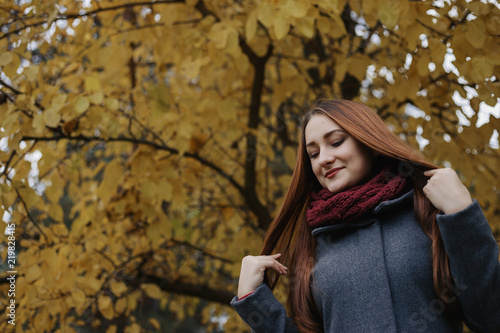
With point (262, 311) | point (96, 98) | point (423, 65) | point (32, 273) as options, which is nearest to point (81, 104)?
point (96, 98)

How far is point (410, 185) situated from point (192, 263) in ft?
8.01

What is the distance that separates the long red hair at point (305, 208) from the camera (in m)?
1.22

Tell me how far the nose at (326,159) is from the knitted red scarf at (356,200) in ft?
0.27

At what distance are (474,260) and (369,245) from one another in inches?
9.8

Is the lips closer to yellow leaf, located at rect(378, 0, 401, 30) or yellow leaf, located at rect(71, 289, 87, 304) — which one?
yellow leaf, located at rect(378, 0, 401, 30)

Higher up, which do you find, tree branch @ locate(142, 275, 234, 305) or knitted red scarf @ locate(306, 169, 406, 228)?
knitted red scarf @ locate(306, 169, 406, 228)

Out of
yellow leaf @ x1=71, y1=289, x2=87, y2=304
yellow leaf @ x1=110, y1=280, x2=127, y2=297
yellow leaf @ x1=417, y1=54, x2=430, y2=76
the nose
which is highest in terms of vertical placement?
yellow leaf @ x1=417, y1=54, x2=430, y2=76

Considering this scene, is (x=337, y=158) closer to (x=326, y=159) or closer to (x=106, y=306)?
(x=326, y=159)

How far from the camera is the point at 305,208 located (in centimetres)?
153

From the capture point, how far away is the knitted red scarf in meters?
1.26

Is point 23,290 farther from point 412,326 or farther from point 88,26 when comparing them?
point 412,326

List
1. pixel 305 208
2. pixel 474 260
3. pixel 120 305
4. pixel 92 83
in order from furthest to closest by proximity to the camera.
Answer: pixel 120 305
pixel 92 83
pixel 305 208
pixel 474 260

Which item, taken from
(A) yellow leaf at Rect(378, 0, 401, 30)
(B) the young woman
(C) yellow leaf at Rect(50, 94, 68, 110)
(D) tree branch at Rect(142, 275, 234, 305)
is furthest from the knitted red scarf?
(D) tree branch at Rect(142, 275, 234, 305)

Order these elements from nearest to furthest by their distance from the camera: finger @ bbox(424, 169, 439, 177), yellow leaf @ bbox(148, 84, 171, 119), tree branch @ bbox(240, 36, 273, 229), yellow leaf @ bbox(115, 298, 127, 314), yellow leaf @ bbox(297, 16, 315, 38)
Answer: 1. finger @ bbox(424, 169, 439, 177)
2. yellow leaf @ bbox(297, 16, 315, 38)
3. yellow leaf @ bbox(148, 84, 171, 119)
4. yellow leaf @ bbox(115, 298, 127, 314)
5. tree branch @ bbox(240, 36, 273, 229)
